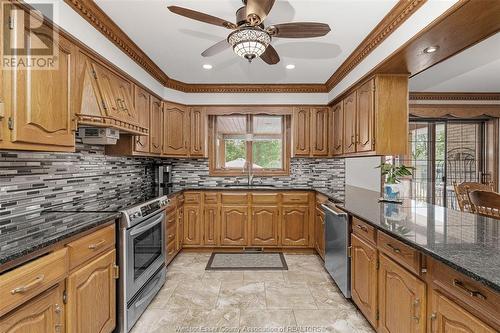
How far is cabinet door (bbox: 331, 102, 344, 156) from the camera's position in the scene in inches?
144

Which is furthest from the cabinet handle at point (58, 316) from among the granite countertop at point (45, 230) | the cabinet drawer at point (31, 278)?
the granite countertop at point (45, 230)

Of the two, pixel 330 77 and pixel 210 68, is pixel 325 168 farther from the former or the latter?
pixel 210 68

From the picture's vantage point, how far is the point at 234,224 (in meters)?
3.91

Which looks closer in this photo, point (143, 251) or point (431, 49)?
point (431, 49)

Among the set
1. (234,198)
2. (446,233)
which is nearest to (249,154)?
(234,198)

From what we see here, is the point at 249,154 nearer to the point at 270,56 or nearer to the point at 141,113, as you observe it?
the point at 141,113

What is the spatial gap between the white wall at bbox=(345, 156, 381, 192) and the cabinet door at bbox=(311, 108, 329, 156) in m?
0.48

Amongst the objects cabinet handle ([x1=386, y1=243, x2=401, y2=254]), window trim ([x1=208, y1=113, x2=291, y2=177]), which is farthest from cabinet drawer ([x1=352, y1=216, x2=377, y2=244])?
window trim ([x1=208, y1=113, x2=291, y2=177])

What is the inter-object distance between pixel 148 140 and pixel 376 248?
8.97 ft

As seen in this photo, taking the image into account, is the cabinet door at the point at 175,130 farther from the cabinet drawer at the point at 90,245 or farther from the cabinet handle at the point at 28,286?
the cabinet handle at the point at 28,286

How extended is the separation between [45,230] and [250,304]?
5.87ft

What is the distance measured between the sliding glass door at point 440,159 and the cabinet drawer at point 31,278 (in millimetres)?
4835

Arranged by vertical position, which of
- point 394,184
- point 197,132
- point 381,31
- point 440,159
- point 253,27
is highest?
point 381,31

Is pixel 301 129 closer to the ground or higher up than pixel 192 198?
higher up
